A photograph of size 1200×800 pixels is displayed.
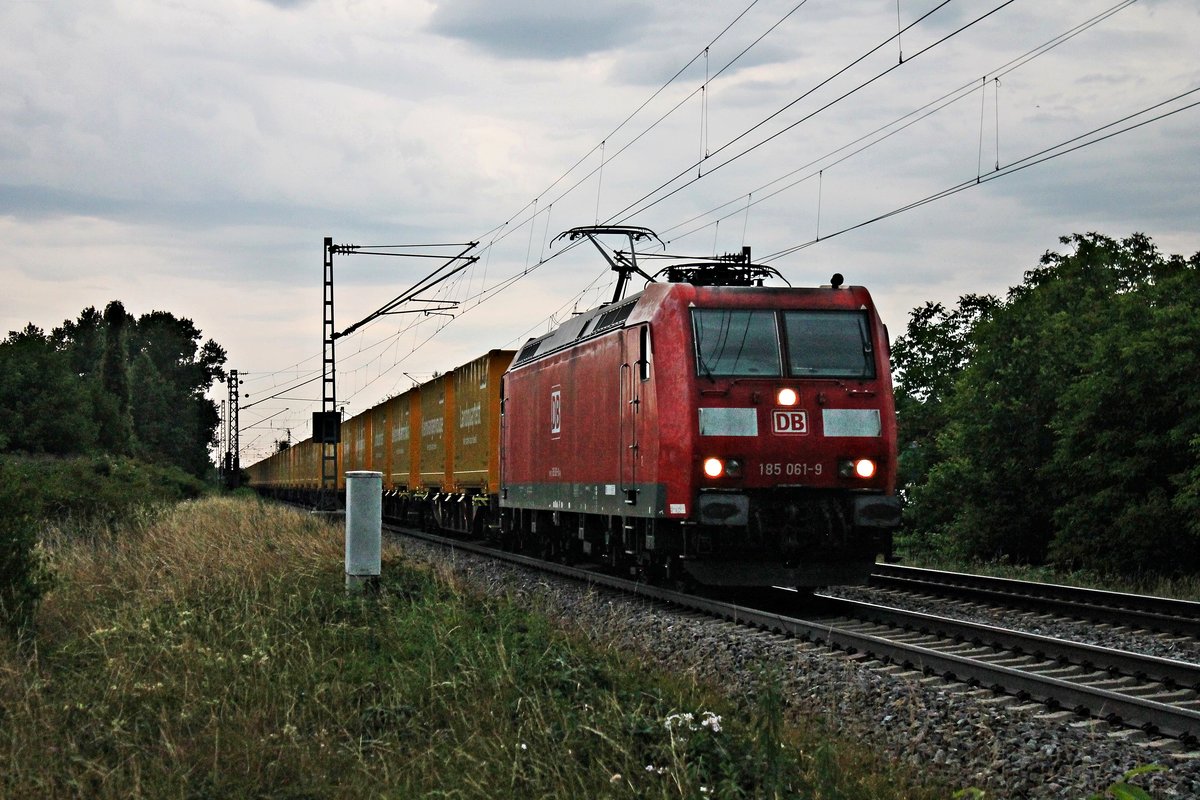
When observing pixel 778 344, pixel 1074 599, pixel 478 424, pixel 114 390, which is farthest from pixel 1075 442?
pixel 114 390

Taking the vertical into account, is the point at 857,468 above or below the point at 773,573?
above

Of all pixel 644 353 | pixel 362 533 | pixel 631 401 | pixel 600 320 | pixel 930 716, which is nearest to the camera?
pixel 930 716

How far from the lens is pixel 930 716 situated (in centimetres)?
765

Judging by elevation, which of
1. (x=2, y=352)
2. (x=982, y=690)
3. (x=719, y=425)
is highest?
(x=2, y=352)

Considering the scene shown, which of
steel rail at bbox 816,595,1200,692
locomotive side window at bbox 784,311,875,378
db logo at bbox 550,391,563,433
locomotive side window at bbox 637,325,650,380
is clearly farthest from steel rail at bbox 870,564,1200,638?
db logo at bbox 550,391,563,433

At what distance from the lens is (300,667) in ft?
25.6

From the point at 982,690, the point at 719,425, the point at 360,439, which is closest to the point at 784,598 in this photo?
the point at 719,425

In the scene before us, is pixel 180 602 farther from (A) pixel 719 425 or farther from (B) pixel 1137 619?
(B) pixel 1137 619

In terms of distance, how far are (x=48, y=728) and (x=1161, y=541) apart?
57.9 feet

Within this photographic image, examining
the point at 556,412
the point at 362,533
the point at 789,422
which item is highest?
the point at 556,412

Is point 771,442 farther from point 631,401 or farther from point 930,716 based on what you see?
point 930,716

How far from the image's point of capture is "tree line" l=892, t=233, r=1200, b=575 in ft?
65.4

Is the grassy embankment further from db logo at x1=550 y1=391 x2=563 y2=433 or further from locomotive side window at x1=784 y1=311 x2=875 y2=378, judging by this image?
db logo at x1=550 y1=391 x2=563 y2=433

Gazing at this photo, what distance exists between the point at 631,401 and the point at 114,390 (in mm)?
60740
